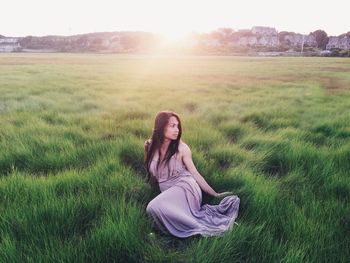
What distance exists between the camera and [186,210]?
11.0ft

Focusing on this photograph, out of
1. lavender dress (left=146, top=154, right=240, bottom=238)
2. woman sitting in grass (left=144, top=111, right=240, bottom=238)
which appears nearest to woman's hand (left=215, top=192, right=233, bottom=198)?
woman sitting in grass (left=144, top=111, right=240, bottom=238)

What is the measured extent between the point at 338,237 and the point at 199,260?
1365 millimetres

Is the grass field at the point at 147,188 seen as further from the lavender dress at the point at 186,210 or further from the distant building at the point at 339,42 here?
the distant building at the point at 339,42

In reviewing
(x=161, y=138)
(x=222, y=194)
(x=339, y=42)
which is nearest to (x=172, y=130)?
(x=161, y=138)

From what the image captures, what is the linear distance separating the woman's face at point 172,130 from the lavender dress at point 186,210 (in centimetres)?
45

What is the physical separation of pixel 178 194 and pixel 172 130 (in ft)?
2.81

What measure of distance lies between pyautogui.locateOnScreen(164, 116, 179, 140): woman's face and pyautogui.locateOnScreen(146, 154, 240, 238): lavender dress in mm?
448

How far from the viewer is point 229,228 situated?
2.95 metres

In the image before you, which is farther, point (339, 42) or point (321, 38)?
point (321, 38)

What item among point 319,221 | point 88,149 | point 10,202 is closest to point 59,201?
point 10,202

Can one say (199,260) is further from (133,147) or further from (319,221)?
(133,147)

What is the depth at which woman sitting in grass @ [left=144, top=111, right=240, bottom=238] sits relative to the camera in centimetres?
312

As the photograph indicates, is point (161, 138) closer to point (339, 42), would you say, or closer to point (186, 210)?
point (186, 210)

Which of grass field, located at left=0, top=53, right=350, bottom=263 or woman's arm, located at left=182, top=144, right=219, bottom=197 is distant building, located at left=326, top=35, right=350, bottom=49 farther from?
woman's arm, located at left=182, top=144, right=219, bottom=197
